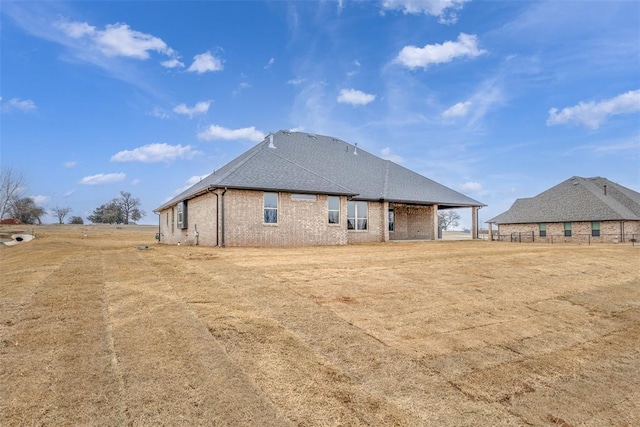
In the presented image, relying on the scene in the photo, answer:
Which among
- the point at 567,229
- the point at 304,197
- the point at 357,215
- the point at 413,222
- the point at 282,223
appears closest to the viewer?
the point at 282,223

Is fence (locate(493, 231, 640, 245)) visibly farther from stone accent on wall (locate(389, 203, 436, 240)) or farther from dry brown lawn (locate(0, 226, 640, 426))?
dry brown lawn (locate(0, 226, 640, 426))

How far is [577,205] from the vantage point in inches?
1363

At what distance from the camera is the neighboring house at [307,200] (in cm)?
1730

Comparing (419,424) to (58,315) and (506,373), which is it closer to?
(506,373)

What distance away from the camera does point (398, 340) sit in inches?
201

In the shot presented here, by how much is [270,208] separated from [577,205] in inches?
1252

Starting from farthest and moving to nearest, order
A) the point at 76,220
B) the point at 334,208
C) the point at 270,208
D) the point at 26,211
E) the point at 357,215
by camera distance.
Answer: the point at 76,220, the point at 26,211, the point at 357,215, the point at 334,208, the point at 270,208

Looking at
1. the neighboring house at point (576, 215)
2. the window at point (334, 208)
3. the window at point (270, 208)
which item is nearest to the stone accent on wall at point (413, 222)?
the window at point (334, 208)

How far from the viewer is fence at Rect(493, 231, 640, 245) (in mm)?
31395

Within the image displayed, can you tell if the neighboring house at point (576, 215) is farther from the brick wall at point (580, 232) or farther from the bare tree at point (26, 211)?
the bare tree at point (26, 211)

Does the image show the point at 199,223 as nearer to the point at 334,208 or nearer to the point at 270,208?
the point at 270,208

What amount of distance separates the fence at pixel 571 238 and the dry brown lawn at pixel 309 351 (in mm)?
27199

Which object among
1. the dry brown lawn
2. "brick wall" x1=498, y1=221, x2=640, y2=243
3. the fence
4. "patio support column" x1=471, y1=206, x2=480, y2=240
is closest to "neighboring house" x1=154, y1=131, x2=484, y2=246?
"patio support column" x1=471, y1=206, x2=480, y2=240

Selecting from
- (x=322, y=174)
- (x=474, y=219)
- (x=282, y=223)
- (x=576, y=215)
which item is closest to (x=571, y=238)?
(x=576, y=215)
